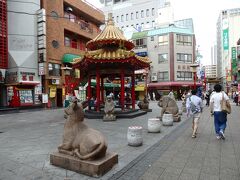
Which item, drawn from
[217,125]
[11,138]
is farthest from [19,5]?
[217,125]

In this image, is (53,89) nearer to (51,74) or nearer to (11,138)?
(51,74)

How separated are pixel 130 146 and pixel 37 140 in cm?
373

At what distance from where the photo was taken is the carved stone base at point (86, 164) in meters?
4.88

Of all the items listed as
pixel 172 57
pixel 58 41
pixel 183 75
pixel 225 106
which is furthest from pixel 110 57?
pixel 183 75

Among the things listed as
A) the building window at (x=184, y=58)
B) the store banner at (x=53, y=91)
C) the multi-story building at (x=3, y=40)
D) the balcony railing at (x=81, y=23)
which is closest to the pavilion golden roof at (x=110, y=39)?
the multi-story building at (x=3, y=40)

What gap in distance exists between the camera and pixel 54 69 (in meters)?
26.3

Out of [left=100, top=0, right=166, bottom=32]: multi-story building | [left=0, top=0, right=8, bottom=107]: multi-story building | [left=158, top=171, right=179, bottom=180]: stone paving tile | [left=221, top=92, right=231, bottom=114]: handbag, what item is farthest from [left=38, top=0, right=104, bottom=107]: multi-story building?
[left=100, top=0, right=166, bottom=32]: multi-story building

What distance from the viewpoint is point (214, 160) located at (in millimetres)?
5824

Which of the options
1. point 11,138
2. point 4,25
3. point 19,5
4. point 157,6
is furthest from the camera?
point 157,6

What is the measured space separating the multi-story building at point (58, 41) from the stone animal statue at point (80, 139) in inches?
663

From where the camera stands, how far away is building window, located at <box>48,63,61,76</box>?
25547 millimetres

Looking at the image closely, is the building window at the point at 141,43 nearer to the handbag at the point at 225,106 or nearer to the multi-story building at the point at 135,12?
the multi-story building at the point at 135,12

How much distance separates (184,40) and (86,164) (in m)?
43.3

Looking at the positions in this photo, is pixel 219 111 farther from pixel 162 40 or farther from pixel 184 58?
pixel 162 40
